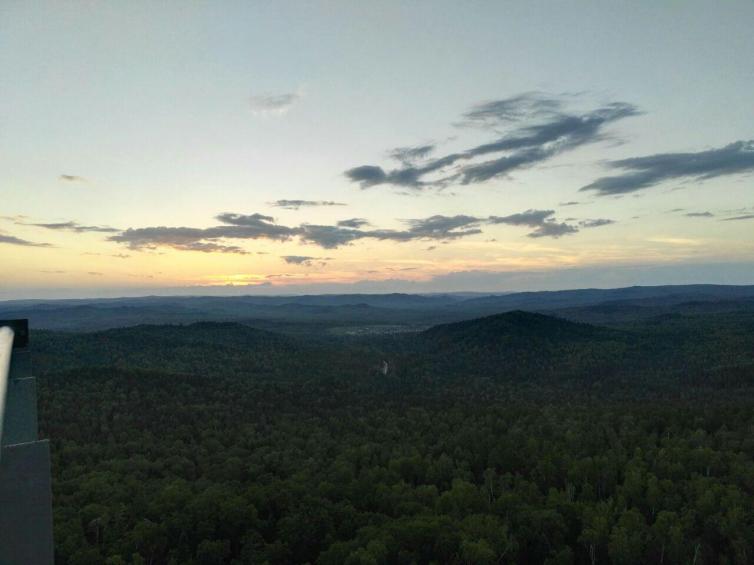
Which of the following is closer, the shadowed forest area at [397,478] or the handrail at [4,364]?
the handrail at [4,364]

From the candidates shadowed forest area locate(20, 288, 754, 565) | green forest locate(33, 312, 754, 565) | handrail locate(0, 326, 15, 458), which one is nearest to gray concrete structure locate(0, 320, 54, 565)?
handrail locate(0, 326, 15, 458)

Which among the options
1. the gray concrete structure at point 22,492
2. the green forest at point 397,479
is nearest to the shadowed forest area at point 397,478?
the green forest at point 397,479

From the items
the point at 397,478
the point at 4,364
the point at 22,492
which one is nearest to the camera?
the point at 22,492

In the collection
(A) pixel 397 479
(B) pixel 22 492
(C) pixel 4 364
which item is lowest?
(A) pixel 397 479

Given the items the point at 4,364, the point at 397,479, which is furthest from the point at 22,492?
the point at 397,479

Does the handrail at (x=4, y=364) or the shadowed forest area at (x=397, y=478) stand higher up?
the handrail at (x=4, y=364)

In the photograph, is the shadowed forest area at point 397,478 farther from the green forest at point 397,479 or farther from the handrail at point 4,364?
the handrail at point 4,364

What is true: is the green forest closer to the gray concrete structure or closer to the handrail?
the handrail

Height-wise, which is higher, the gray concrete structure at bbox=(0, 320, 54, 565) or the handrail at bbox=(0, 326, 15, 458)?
the handrail at bbox=(0, 326, 15, 458)

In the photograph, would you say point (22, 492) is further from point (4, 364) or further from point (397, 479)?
point (397, 479)

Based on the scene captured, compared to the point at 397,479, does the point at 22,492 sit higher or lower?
higher

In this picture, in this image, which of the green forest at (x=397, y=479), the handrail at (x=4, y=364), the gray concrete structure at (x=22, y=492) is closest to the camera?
the handrail at (x=4, y=364)

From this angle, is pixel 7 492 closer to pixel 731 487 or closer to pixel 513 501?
pixel 513 501

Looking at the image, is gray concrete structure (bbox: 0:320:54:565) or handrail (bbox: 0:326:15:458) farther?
gray concrete structure (bbox: 0:320:54:565)
